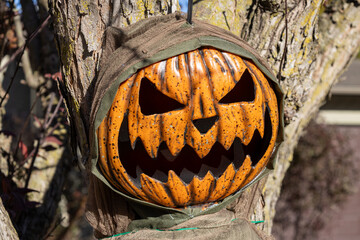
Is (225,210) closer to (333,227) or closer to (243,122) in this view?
(243,122)

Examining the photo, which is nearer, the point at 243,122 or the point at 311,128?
the point at 243,122

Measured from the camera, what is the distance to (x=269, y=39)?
1979mm

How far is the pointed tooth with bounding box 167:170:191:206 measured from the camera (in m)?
1.48

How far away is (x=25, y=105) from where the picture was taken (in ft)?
11.3

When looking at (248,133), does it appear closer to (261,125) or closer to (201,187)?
(261,125)

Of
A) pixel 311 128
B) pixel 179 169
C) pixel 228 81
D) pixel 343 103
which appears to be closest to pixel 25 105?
pixel 179 169

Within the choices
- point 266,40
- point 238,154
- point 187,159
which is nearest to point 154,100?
point 187,159

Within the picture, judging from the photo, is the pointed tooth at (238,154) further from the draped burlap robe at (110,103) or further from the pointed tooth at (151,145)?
the pointed tooth at (151,145)

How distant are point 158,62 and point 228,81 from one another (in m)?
0.24

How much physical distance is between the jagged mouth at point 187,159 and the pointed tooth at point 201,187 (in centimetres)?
4

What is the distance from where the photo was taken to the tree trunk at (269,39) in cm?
164

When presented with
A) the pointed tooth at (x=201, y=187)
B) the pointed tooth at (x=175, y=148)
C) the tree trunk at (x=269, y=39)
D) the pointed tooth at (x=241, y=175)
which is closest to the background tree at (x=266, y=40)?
the tree trunk at (x=269, y=39)

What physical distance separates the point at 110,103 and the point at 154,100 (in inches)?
7.2

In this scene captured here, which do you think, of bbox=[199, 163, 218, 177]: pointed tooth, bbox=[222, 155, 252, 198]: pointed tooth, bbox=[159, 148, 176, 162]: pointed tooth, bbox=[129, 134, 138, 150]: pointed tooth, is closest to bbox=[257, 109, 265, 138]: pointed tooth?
bbox=[222, 155, 252, 198]: pointed tooth
